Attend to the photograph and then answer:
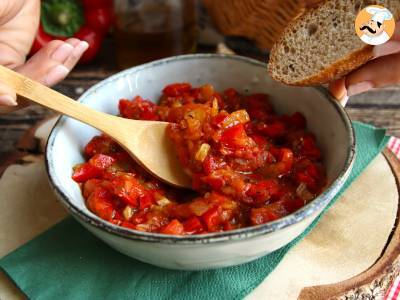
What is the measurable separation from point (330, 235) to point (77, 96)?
7.50ft

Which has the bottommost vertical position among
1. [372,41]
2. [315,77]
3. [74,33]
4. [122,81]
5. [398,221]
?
[74,33]

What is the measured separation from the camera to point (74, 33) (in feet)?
14.1

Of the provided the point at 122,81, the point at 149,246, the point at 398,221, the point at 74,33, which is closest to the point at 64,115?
the point at 122,81

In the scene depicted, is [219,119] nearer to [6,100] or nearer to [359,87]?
[359,87]

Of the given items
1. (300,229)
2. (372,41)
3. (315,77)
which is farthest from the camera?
(315,77)

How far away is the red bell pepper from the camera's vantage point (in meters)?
4.18

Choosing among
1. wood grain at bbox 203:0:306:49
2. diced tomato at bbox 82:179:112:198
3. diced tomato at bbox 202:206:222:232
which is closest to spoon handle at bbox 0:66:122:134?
diced tomato at bbox 82:179:112:198

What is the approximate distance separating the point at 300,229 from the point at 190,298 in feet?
1.77

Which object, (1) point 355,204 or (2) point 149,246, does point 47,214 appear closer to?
(2) point 149,246

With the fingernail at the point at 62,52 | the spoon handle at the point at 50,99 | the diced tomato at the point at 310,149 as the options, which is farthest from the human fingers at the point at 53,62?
the diced tomato at the point at 310,149

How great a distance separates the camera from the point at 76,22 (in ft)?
14.1

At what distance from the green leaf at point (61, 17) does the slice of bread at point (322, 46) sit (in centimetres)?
227

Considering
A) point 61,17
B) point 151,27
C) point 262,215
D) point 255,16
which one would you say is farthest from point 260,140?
point 61,17

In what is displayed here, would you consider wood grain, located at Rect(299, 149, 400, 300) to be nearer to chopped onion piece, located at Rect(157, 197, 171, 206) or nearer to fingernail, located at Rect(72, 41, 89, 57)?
chopped onion piece, located at Rect(157, 197, 171, 206)
